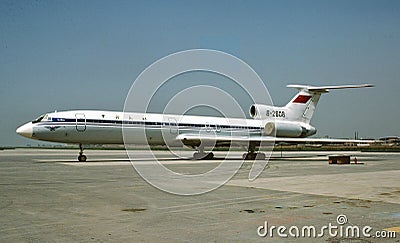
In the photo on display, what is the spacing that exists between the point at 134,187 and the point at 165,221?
6.07 meters

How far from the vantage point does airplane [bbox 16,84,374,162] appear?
97.0 ft

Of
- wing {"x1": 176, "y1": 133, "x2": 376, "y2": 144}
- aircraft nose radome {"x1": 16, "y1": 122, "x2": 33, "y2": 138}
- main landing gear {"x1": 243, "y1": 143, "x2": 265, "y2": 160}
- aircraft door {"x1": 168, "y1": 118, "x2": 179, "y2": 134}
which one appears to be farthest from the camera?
main landing gear {"x1": 243, "y1": 143, "x2": 265, "y2": 160}

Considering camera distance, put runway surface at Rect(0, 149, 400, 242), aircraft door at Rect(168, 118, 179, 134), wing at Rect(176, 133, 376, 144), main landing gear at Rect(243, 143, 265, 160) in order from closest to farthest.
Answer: runway surface at Rect(0, 149, 400, 242) < wing at Rect(176, 133, 376, 144) < aircraft door at Rect(168, 118, 179, 134) < main landing gear at Rect(243, 143, 265, 160)

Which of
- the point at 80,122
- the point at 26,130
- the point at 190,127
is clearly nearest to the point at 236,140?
the point at 190,127

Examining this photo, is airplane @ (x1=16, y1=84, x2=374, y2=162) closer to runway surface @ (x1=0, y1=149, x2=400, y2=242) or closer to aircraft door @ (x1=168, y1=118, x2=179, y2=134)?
aircraft door @ (x1=168, y1=118, x2=179, y2=134)

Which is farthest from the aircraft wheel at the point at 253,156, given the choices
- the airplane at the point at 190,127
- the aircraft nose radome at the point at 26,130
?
the aircraft nose radome at the point at 26,130

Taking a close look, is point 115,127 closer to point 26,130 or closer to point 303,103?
point 26,130

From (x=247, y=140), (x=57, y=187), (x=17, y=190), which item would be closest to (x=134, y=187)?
(x=57, y=187)

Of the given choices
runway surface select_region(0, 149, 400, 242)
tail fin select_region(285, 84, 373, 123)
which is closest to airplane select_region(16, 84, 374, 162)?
tail fin select_region(285, 84, 373, 123)

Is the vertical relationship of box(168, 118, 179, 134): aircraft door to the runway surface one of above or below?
above

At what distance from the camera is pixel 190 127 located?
34625mm

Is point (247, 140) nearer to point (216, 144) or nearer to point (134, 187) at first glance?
point (216, 144)

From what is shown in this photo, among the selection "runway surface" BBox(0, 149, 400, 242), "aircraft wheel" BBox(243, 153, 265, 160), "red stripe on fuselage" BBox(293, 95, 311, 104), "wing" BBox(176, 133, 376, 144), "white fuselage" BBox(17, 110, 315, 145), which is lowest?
"runway surface" BBox(0, 149, 400, 242)

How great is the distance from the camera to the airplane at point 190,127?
2956 cm
